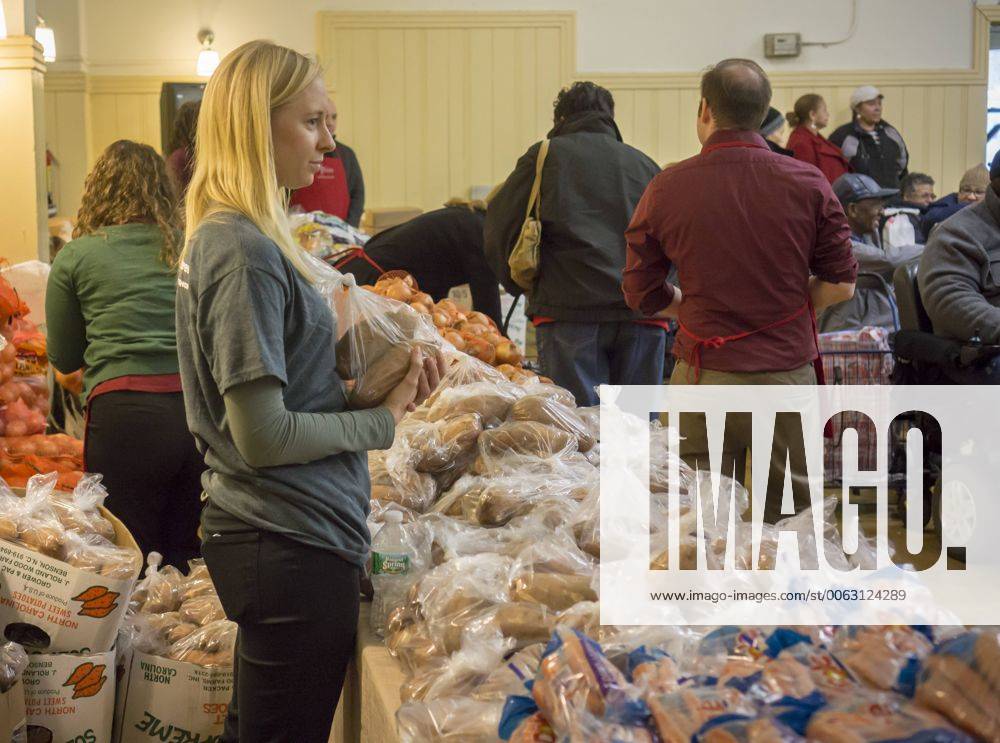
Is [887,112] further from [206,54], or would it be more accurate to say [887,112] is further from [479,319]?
[479,319]

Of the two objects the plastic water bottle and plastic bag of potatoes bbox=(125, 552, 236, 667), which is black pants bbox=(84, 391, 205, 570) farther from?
the plastic water bottle

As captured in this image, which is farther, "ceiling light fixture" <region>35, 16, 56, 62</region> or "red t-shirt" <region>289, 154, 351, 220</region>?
"ceiling light fixture" <region>35, 16, 56, 62</region>

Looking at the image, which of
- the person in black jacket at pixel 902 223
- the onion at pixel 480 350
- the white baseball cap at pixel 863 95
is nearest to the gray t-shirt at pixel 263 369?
the onion at pixel 480 350

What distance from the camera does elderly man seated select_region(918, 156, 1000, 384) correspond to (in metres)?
4.13

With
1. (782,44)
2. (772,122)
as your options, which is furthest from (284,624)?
(782,44)

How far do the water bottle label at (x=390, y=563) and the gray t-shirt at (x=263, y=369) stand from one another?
349mm

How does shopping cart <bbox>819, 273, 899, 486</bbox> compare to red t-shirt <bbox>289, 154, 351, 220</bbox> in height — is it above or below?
below

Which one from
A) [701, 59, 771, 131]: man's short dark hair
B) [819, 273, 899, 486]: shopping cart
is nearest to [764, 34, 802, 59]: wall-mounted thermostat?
[819, 273, 899, 486]: shopping cart

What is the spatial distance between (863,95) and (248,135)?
7.68m

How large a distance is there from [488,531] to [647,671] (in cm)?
108

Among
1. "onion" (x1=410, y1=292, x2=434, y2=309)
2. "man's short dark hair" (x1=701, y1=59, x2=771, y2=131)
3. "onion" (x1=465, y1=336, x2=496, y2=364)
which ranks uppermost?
"man's short dark hair" (x1=701, y1=59, x2=771, y2=131)

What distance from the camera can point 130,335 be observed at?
10.0 ft

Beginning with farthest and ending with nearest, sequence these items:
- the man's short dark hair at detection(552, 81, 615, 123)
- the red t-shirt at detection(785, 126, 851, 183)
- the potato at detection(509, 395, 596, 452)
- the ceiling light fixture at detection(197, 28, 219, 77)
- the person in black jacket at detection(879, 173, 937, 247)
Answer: the ceiling light fixture at detection(197, 28, 219, 77) < the red t-shirt at detection(785, 126, 851, 183) < the person in black jacket at detection(879, 173, 937, 247) < the man's short dark hair at detection(552, 81, 615, 123) < the potato at detection(509, 395, 596, 452)

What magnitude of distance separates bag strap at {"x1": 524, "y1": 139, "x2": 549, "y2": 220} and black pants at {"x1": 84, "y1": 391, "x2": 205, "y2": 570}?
4.77 ft
